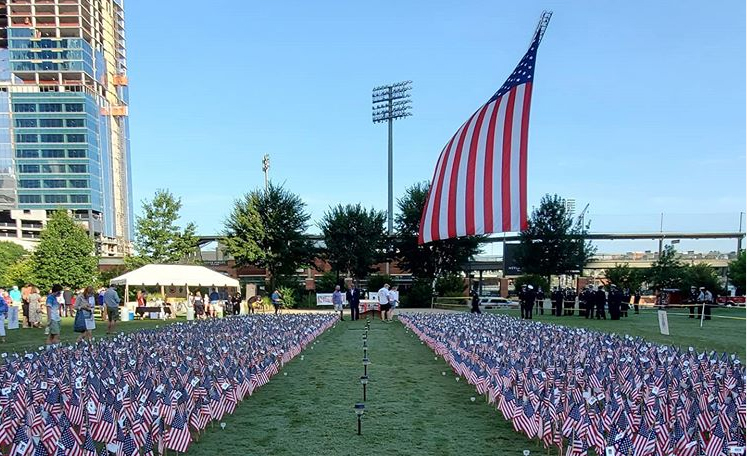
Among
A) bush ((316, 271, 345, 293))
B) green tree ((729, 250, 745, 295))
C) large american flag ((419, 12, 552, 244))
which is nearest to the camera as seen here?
large american flag ((419, 12, 552, 244))

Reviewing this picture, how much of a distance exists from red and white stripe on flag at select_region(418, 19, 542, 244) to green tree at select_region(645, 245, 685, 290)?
116ft

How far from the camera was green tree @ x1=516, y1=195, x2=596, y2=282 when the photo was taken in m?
48.3

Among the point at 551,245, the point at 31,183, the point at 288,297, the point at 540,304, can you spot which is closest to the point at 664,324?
the point at 540,304

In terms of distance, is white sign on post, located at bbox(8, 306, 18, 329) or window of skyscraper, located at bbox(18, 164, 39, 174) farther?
window of skyscraper, located at bbox(18, 164, 39, 174)

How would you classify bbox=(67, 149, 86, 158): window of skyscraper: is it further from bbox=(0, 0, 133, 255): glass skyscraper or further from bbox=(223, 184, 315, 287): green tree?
bbox=(223, 184, 315, 287): green tree

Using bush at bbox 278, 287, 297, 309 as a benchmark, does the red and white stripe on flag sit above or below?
above

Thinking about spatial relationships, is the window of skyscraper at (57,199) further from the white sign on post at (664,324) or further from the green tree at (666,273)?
the white sign on post at (664,324)

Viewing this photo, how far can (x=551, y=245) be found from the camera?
160 ft

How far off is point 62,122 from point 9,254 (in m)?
53.0

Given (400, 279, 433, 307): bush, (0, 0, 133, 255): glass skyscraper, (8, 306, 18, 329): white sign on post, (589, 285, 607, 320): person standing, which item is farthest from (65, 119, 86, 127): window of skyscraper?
(589, 285, 607, 320): person standing

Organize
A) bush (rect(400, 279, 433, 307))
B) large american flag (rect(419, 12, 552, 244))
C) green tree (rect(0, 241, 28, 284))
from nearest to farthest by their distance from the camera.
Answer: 1. large american flag (rect(419, 12, 552, 244))
2. bush (rect(400, 279, 433, 307))
3. green tree (rect(0, 241, 28, 284))

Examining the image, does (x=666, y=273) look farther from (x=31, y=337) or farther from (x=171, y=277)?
(x=31, y=337)

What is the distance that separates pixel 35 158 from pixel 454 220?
122 metres

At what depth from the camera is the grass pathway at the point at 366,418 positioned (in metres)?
6.54
